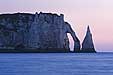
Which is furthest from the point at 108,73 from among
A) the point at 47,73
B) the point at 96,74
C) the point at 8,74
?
the point at 8,74

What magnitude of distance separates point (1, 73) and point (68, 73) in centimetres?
1014

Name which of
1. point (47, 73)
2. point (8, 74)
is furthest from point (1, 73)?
point (47, 73)

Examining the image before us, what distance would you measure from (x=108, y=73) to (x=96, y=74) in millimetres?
2912

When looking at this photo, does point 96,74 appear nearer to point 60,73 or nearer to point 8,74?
point 60,73

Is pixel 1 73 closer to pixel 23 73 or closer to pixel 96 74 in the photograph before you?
pixel 23 73

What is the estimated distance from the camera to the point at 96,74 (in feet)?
280

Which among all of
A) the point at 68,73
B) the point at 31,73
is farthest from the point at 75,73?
the point at 31,73

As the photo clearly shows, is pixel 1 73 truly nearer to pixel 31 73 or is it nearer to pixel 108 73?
pixel 31 73

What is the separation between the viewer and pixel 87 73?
86.4 meters

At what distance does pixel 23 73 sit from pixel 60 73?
5.59 meters

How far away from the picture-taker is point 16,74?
84.7 meters

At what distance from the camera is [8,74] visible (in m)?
84.9

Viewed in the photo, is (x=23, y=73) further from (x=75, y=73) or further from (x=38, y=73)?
(x=75, y=73)

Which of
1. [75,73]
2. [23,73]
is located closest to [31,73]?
[23,73]
